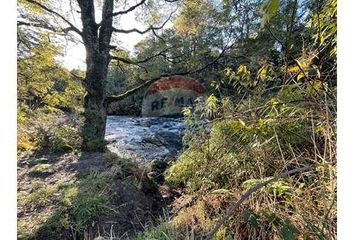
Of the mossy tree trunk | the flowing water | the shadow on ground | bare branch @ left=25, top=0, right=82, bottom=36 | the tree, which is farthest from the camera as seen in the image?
the flowing water

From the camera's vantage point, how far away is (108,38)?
13.5 ft

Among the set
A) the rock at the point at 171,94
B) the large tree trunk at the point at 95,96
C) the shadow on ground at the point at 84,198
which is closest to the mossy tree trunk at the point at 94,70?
the large tree trunk at the point at 95,96

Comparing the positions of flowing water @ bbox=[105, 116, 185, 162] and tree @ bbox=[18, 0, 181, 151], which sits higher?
tree @ bbox=[18, 0, 181, 151]

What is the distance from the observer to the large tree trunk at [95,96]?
388cm

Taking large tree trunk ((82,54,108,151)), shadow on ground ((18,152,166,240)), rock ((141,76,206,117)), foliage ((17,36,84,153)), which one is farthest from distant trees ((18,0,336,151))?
shadow on ground ((18,152,166,240))

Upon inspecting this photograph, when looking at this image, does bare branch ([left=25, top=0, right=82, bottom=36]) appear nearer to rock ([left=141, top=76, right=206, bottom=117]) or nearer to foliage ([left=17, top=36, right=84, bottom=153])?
foliage ([left=17, top=36, right=84, bottom=153])

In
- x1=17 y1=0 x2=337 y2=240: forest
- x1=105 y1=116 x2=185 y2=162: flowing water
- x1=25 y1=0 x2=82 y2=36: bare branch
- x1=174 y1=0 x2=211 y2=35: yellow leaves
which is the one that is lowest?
x1=105 y1=116 x2=185 y2=162: flowing water

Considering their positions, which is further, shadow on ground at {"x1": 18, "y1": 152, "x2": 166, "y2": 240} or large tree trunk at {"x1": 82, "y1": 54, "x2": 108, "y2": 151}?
large tree trunk at {"x1": 82, "y1": 54, "x2": 108, "y2": 151}

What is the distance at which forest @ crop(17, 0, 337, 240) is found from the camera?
1.28 m

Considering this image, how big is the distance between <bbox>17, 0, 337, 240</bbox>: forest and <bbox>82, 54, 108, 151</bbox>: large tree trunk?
Result: 0.01 metres

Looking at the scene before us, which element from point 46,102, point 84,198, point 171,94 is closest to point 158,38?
point 171,94

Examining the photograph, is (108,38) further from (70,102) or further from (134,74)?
(134,74)

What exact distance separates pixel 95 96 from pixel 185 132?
1.42 metres

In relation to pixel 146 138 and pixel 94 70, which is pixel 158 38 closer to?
pixel 146 138
